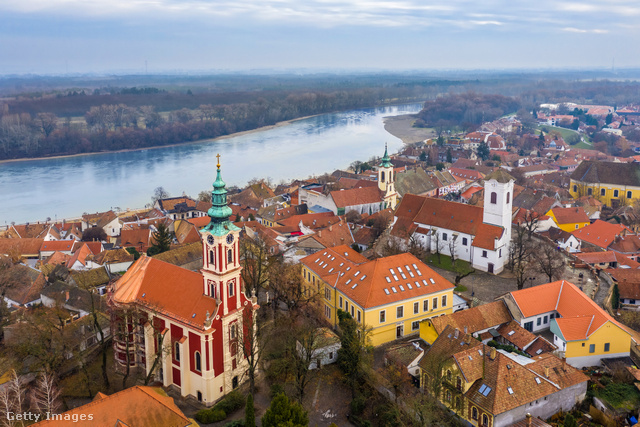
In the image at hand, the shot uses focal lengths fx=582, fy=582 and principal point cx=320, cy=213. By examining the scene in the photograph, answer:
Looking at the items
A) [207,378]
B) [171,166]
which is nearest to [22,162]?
[171,166]

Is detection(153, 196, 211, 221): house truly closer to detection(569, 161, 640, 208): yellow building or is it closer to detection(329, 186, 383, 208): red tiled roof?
detection(329, 186, 383, 208): red tiled roof

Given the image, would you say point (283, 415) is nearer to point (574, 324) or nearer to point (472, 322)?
point (472, 322)

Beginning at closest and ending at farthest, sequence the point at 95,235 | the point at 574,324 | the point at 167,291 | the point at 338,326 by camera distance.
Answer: the point at 167,291 → the point at 574,324 → the point at 338,326 → the point at 95,235

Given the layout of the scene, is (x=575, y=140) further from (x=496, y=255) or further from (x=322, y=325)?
(x=322, y=325)

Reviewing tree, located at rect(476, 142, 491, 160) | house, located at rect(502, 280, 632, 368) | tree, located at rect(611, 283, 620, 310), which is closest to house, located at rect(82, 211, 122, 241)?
house, located at rect(502, 280, 632, 368)

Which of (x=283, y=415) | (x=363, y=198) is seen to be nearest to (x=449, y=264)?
(x=363, y=198)
